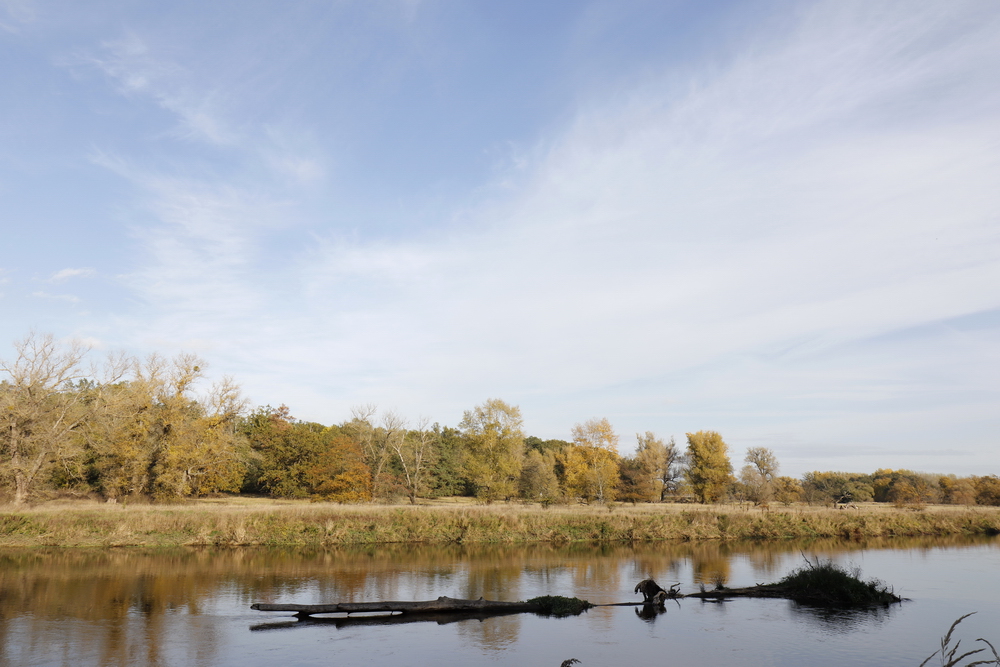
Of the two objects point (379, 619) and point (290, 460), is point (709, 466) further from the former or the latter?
point (379, 619)

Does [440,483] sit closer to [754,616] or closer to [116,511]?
[116,511]

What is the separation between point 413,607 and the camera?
1611 cm

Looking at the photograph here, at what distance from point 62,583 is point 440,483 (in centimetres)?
5864

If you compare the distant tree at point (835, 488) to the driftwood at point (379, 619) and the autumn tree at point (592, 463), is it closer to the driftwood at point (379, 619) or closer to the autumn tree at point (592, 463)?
the autumn tree at point (592, 463)

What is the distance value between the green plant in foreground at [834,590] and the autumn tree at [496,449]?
37.7m

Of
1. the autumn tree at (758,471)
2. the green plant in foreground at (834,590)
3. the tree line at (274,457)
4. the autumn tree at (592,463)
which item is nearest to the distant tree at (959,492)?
the tree line at (274,457)

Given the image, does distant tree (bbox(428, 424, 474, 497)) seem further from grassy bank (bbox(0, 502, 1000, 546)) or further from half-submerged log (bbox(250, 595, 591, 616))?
half-submerged log (bbox(250, 595, 591, 616))

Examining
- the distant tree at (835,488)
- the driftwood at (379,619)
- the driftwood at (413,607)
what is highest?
the driftwood at (413,607)

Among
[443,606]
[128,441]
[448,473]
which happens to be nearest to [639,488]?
[448,473]

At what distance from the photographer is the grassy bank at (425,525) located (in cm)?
3016

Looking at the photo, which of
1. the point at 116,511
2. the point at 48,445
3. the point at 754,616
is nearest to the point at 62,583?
the point at 116,511

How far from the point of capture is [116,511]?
32.4 meters

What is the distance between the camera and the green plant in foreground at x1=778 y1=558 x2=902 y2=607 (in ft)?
60.6

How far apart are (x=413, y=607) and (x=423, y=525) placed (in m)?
19.7
